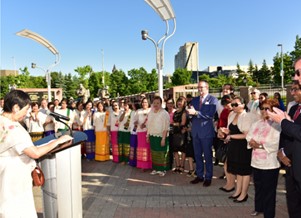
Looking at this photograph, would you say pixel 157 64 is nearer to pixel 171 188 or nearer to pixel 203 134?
pixel 203 134

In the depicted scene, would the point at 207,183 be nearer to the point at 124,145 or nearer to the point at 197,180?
the point at 197,180

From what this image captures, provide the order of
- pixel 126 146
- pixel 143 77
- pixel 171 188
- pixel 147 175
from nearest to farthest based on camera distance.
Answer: pixel 171 188 → pixel 147 175 → pixel 126 146 → pixel 143 77

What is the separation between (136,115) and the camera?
7.25m

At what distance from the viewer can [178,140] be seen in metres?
6.55

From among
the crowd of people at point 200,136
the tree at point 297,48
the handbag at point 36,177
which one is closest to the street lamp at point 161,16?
the crowd of people at point 200,136

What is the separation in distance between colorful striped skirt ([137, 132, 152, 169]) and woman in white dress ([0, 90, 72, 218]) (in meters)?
4.62

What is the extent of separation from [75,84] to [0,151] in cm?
5613

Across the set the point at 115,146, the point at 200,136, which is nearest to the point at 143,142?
the point at 115,146

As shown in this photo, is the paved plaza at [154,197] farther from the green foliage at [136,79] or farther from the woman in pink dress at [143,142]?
the green foliage at [136,79]

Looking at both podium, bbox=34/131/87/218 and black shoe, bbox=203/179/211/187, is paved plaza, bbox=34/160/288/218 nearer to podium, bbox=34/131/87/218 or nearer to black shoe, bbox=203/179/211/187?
black shoe, bbox=203/179/211/187

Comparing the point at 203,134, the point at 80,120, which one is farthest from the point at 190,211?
the point at 80,120

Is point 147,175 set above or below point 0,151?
below

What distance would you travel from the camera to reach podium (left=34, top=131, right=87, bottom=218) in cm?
280

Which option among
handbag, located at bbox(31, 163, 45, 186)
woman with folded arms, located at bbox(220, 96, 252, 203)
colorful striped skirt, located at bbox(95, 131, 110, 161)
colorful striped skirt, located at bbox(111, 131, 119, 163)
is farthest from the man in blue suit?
handbag, located at bbox(31, 163, 45, 186)
